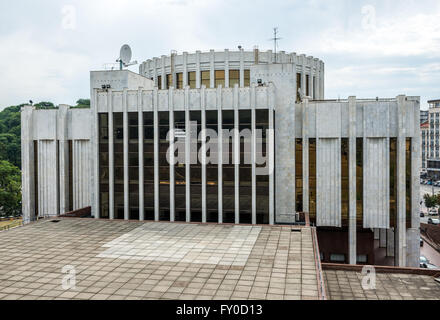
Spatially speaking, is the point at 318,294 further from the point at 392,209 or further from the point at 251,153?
the point at 392,209

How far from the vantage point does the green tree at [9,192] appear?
65.8m

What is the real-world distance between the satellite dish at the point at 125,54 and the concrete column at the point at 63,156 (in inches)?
335

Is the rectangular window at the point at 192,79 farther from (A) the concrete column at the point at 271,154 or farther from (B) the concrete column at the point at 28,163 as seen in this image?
(B) the concrete column at the point at 28,163

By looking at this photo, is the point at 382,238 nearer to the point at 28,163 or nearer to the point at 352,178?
the point at 352,178

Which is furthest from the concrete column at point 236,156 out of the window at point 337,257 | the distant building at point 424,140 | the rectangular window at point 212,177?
the distant building at point 424,140

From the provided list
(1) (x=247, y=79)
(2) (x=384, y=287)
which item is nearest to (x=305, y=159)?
(2) (x=384, y=287)

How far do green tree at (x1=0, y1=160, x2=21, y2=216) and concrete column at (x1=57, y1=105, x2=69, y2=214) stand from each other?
1187 inches

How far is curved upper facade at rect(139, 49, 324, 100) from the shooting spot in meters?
48.7

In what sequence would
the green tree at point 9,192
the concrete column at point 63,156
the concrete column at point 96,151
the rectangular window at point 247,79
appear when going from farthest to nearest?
the green tree at point 9,192 < the rectangular window at point 247,79 < the concrete column at point 63,156 < the concrete column at point 96,151

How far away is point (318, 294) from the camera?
16969 millimetres

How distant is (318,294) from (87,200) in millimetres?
32032

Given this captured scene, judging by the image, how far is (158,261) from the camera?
2197cm
